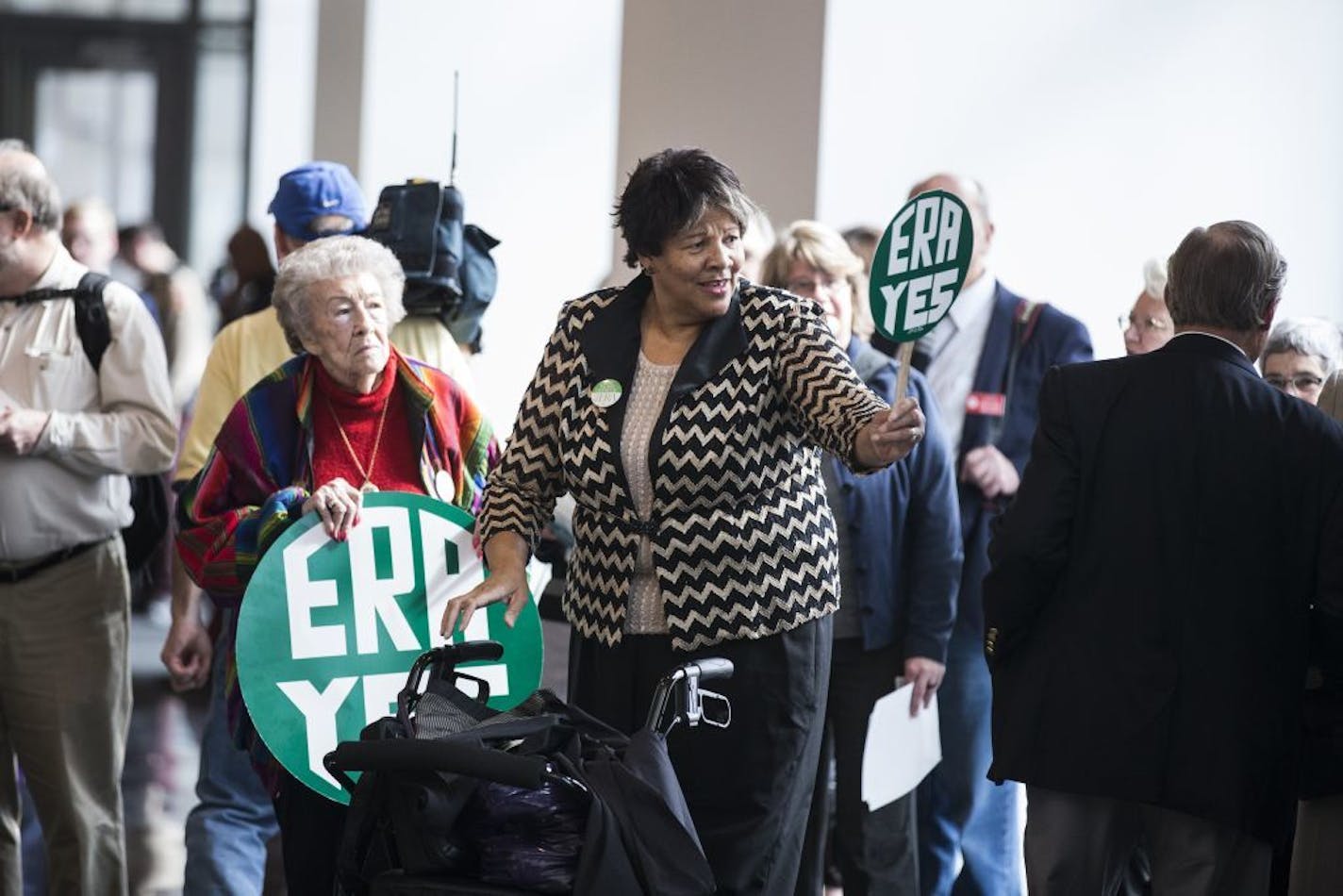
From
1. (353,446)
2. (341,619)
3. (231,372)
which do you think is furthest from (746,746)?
(231,372)

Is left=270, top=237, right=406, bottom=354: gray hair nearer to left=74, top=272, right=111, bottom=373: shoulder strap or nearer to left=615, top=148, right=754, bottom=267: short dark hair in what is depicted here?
left=74, top=272, right=111, bottom=373: shoulder strap

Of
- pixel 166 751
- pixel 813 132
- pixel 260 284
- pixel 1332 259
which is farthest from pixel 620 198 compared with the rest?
pixel 166 751

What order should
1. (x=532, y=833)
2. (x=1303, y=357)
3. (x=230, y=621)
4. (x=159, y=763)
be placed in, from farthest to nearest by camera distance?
1. (x=159, y=763)
2. (x=1303, y=357)
3. (x=230, y=621)
4. (x=532, y=833)

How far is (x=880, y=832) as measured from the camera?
3.93m

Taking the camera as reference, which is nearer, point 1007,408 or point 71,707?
point 71,707

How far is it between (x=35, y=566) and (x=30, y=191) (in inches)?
29.6

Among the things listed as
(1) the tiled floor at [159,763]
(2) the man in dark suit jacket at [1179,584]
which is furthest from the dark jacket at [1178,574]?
(1) the tiled floor at [159,763]

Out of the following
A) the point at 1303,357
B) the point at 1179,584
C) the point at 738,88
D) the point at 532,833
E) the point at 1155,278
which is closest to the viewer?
the point at 532,833

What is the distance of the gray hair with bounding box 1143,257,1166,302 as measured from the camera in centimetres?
416

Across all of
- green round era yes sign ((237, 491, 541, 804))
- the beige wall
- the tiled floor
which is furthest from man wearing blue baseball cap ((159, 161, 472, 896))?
the beige wall

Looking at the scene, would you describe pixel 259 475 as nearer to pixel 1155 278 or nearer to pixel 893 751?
pixel 893 751

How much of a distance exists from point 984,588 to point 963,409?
1.28 meters

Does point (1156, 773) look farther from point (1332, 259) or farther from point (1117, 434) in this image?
point (1332, 259)

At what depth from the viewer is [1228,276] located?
2918 millimetres
